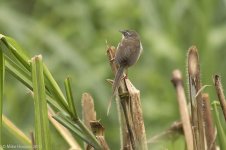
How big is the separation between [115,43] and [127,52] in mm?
2176

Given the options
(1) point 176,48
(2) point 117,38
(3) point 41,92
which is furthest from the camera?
(2) point 117,38

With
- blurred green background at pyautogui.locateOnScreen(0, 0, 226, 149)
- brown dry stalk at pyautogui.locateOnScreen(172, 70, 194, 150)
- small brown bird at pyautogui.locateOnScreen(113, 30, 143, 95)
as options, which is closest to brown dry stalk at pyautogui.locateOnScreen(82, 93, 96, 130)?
small brown bird at pyautogui.locateOnScreen(113, 30, 143, 95)

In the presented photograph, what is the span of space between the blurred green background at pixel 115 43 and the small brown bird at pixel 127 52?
1.42 m

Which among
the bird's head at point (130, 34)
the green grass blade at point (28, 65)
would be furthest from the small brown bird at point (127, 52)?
the green grass blade at point (28, 65)

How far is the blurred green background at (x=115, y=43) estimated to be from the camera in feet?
12.7

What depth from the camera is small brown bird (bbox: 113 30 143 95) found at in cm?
194

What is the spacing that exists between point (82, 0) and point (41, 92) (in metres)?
2.82

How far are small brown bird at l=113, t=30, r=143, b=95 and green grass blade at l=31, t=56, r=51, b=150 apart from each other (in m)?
0.27

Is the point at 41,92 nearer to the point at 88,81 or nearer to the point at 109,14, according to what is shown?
the point at 88,81

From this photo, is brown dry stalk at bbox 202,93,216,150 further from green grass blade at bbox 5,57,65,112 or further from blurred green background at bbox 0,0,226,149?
blurred green background at bbox 0,0,226,149

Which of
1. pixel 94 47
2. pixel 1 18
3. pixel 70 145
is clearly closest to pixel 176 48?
pixel 94 47

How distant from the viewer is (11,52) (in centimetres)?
162

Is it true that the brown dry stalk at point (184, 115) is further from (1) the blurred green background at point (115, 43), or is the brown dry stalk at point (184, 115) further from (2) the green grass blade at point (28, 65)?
(1) the blurred green background at point (115, 43)

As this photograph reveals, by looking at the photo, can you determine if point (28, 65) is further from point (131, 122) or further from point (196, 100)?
point (196, 100)
